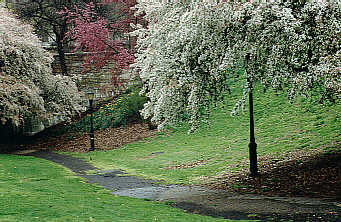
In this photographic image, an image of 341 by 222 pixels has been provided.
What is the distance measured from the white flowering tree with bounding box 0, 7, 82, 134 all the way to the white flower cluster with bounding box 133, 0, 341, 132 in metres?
11.0

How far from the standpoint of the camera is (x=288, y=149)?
40.8 ft

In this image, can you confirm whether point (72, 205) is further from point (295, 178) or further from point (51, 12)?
point (51, 12)

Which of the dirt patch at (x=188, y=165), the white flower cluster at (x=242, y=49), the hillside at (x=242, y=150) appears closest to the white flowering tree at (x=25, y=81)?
the hillside at (x=242, y=150)

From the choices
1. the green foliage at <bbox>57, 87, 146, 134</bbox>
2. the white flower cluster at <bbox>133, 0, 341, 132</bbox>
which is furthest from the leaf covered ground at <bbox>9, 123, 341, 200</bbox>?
the green foliage at <bbox>57, 87, 146, 134</bbox>

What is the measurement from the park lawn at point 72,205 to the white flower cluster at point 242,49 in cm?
256

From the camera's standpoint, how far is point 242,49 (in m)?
8.06

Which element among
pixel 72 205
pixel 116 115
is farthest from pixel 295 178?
pixel 116 115

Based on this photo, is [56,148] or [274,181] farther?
[56,148]

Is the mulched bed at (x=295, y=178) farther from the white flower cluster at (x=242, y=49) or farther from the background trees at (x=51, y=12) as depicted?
the background trees at (x=51, y=12)

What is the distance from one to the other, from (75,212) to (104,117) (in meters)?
19.8

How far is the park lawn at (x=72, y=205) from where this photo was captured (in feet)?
19.7

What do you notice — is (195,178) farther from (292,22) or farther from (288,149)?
(292,22)

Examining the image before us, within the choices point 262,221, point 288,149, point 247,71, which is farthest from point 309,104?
point 262,221

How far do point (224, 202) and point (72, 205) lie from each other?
10.8 feet
